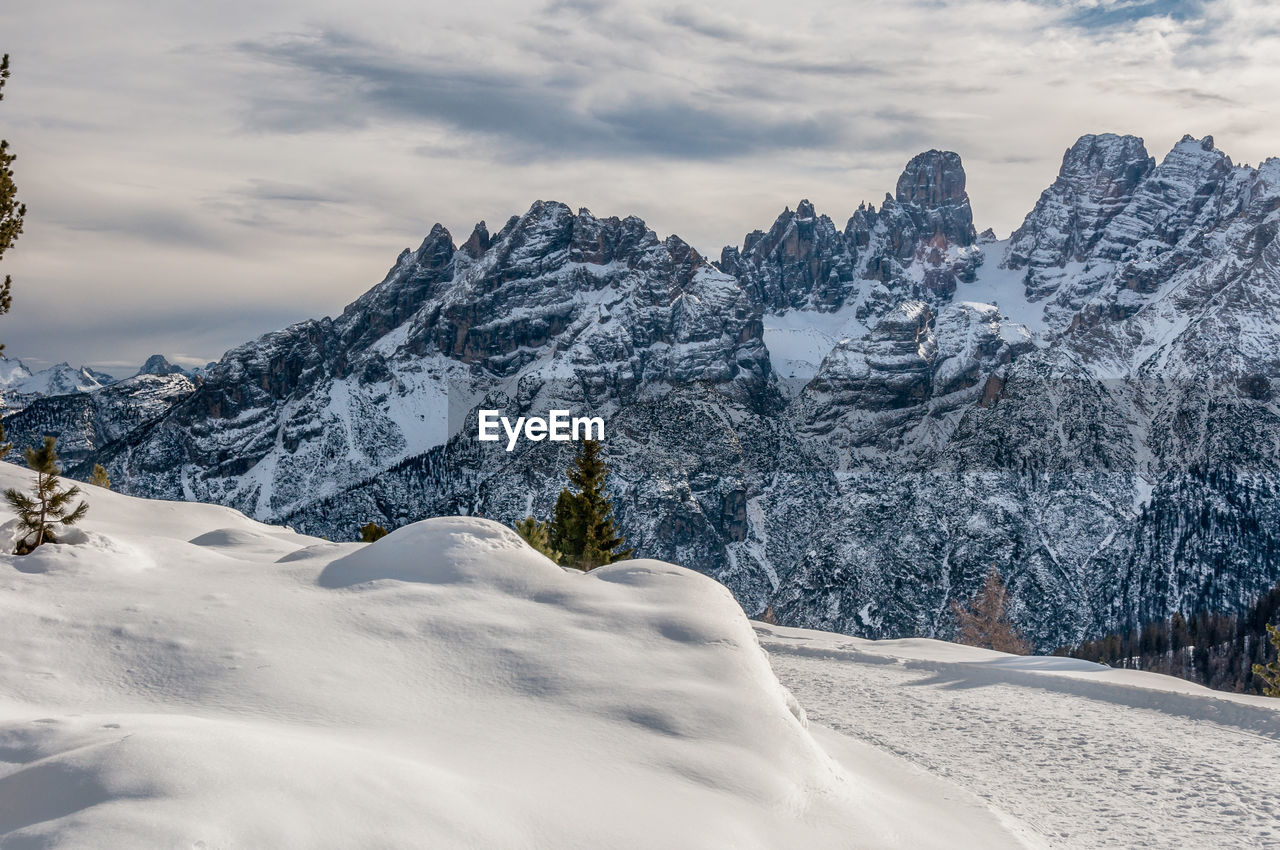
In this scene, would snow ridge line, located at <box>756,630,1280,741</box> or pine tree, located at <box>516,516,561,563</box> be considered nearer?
snow ridge line, located at <box>756,630,1280,741</box>

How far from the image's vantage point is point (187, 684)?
590 inches

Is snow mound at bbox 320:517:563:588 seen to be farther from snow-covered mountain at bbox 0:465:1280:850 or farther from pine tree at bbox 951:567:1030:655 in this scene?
pine tree at bbox 951:567:1030:655

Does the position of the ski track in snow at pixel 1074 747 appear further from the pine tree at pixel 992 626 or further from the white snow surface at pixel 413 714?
the pine tree at pixel 992 626

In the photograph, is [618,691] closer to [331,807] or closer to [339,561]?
[331,807]

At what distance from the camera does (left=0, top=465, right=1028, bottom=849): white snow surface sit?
1109 cm

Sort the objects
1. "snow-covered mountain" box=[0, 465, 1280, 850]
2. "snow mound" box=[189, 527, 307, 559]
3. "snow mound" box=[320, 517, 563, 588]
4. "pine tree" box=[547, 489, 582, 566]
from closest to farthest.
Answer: "snow-covered mountain" box=[0, 465, 1280, 850] → "snow mound" box=[320, 517, 563, 588] → "snow mound" box=[189, 527, 307, 559] → "pine tree" box=[547, 489, 582, 566]

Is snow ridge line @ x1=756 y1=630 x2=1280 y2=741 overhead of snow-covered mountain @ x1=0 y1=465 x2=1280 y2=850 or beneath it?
beneath

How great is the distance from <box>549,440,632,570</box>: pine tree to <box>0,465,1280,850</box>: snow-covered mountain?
1285 inches

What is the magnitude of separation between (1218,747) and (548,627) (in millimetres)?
14613

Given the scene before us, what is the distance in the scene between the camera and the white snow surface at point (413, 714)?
11.1 metres

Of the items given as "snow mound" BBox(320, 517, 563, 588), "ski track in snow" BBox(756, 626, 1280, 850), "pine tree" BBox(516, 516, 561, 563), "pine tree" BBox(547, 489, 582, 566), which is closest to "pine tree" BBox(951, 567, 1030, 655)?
"pine tree" BBox(547, 489, 582, 566)

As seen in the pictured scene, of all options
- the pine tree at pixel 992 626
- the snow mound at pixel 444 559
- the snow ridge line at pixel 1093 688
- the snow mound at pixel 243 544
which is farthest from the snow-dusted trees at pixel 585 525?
the snow mound at pixel 444 559

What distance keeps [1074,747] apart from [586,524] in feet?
126

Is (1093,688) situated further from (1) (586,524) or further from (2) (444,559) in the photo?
(1) (586,524)
